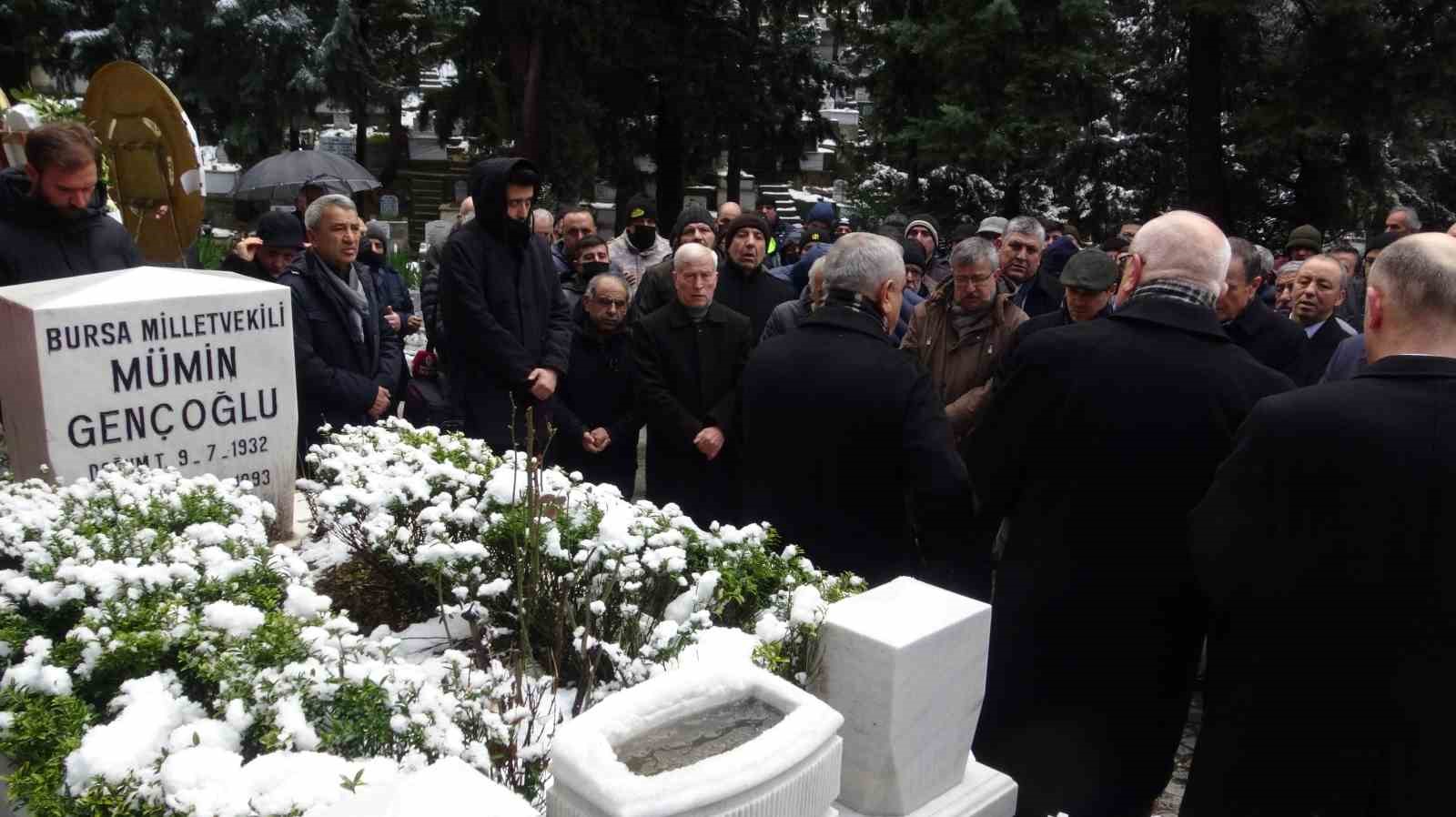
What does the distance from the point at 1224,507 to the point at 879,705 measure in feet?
3.03

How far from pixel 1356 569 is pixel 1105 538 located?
2.45 feet

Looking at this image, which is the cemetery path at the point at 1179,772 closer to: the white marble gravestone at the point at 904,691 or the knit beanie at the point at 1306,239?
the white marble gravestone at the point at 904,691

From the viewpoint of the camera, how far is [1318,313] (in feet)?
20.0

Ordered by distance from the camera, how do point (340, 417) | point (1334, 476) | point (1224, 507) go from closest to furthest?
1. point (1334, 476)
2. point (1224, 507)
3. point (340, 417)

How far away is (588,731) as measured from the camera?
7.68 ft

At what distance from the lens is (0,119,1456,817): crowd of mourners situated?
103 inches

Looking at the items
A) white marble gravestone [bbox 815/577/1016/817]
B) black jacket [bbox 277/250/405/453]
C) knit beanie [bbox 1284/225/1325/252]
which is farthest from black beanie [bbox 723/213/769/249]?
knit beanie [bbox 1284/225/1325/252]

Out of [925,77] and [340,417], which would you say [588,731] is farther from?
[925,77]

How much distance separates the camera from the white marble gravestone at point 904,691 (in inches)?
114

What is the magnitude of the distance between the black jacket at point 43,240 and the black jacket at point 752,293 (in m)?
2.96

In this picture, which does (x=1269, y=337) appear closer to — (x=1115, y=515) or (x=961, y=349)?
(x=961, y=349)

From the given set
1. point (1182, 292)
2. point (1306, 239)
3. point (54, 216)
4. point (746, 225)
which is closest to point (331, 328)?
point (54, 216)

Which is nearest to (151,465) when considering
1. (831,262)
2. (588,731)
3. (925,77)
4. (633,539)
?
(633,539)

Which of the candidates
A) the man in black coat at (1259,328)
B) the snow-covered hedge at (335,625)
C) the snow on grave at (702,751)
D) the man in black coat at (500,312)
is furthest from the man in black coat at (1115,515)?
the man in black coat at (500,312)
